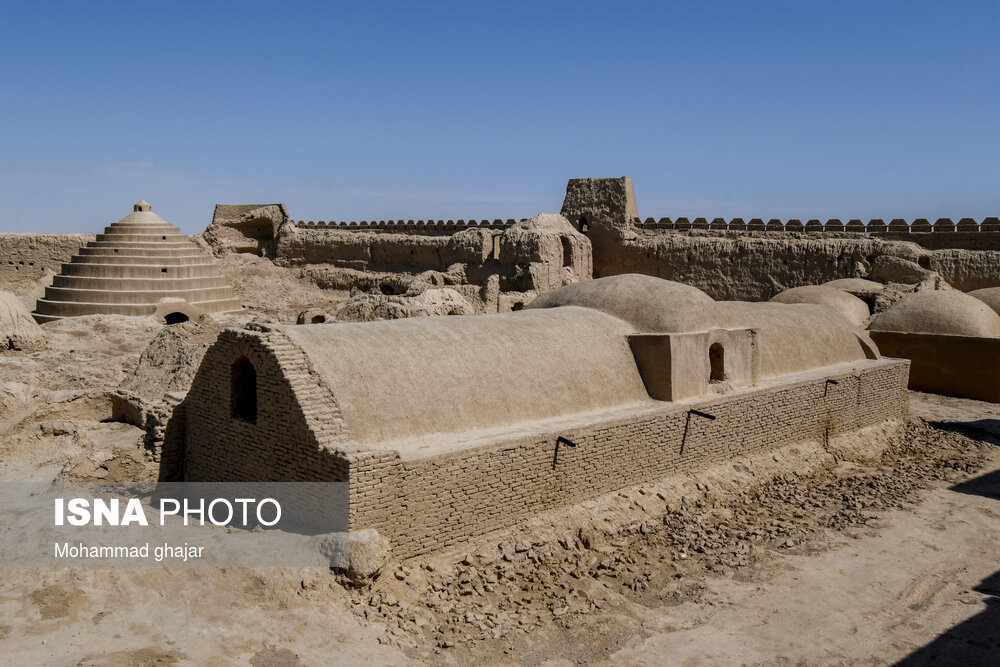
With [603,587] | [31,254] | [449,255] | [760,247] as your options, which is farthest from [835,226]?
[31,254]

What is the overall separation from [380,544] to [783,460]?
23.5ft

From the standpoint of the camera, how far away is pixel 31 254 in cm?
2475

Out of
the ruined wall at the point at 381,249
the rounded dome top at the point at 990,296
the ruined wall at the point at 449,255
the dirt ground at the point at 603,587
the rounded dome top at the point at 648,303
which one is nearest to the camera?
the dirt ground at the point at 603,587

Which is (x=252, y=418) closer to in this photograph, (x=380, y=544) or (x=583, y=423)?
(x=380, y=544)

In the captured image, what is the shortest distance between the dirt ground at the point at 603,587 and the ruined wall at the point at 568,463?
0.23m

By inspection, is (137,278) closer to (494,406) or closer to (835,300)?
(494,406)

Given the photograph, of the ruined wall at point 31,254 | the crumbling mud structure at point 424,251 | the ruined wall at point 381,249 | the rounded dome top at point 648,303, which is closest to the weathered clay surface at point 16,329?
the crumbling mud structure at point 424,251

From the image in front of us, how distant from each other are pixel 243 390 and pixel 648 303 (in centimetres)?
600

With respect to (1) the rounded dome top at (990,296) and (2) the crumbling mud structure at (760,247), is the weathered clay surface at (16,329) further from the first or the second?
(1) the rounded dome top at (990,296)

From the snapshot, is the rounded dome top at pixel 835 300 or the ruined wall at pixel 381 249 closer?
the rounded dome top at pixel 835 300

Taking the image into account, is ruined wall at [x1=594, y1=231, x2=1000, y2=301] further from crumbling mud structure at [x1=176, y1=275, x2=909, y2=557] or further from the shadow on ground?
the shadow on ground

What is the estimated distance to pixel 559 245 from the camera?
2208 centimetres

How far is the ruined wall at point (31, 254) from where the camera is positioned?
80.4 feet

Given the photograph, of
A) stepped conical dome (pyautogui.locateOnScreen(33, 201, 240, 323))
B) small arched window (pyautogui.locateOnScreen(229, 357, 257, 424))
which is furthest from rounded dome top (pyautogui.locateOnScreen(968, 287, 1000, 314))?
stepped conical dome (pyautogui.locateOnScreen(33, 201, 240, 323))
